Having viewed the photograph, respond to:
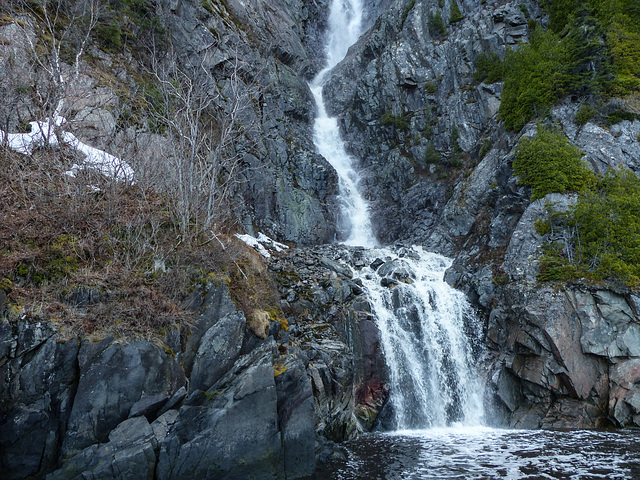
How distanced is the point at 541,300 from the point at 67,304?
16614 mm

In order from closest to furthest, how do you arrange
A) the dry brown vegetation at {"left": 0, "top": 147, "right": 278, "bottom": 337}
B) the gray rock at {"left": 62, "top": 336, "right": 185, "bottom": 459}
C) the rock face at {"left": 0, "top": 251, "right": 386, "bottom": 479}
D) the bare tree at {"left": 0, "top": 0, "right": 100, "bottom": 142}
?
1. the rock face at {"left": 0, "top": 251, "right": 386, "bottom": 479}
2. the gray rock at {"left": 62, "top": 336, "right": 185, "bottom": 459}
3. the dry brown vegetation at {"left": 0, "top": 147, "right": 278, "bottom": 337}
4. the bare tree at {"left": 0, "top": 0, "right": 100, "bottom": 142}

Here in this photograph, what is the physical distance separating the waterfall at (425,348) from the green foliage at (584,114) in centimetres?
1208

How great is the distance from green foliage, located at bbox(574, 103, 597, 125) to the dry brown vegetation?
66.8 feet

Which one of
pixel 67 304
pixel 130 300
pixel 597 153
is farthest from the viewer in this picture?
pixel 597 153

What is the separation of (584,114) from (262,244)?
1940 cm

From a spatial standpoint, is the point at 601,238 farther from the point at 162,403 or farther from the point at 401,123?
the point at 401,123

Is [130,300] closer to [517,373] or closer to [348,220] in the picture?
[517,373]

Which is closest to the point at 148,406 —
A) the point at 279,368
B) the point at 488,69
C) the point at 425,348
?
the point at 279,368

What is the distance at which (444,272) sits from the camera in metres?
20.7

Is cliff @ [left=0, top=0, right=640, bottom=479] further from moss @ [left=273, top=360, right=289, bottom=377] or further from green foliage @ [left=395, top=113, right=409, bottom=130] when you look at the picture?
green foliage @ [left=395, top=113, right=409, bottom=130]

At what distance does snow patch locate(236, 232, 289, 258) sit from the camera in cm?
2008

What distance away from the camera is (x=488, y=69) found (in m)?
30.0

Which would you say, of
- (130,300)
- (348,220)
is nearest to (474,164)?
(348,220)

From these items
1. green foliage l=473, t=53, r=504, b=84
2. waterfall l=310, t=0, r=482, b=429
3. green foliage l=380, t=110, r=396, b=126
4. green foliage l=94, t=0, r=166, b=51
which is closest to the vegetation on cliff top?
green foliage l=473, t=53, r=504, b=84
